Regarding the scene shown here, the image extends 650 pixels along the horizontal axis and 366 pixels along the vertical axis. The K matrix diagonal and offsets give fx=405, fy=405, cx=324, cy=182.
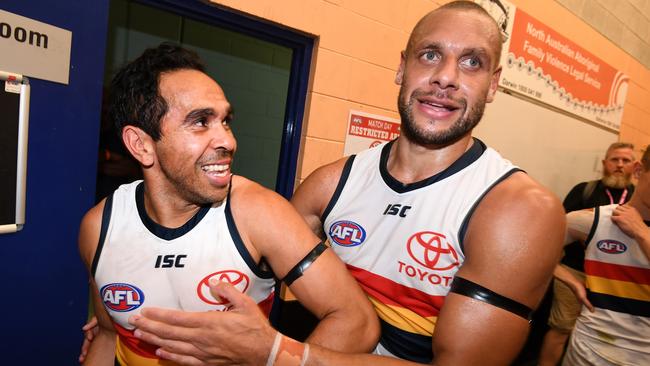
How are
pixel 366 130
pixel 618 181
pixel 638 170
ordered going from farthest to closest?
1. pixel 618 181
2. pixel 366 130
3. pixel 638 170

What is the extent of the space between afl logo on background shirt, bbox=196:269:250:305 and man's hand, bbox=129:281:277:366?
11.8 inches

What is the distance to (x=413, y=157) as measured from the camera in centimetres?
128

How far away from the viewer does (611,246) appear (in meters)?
2.08

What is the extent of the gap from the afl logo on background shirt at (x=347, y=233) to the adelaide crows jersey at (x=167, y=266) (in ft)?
0.85

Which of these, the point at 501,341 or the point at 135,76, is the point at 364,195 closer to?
the point at 501,341

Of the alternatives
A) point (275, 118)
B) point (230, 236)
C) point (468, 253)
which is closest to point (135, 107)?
point (230, 236)

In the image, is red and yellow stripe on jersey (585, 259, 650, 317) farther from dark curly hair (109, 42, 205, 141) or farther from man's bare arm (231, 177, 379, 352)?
dark curly hair (109, 42, 205, 141)

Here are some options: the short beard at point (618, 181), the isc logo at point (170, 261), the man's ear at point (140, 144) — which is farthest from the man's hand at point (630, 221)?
the man's ear at point (140, 144)

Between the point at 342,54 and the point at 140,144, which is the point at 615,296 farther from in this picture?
the point at 140,144

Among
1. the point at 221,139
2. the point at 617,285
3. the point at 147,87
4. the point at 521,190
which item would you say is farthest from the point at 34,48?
the point at 617,285

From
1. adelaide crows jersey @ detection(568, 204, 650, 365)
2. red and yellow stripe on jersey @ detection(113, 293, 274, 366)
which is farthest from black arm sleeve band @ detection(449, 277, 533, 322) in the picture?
adelaide crows jersey @ detection(568, 204, 650, 365)

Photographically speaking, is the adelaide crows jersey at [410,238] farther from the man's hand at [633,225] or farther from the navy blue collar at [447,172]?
the man's hand at [633,225]

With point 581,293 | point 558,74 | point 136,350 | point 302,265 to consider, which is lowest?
point 136,350

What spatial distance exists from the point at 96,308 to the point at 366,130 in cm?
179
